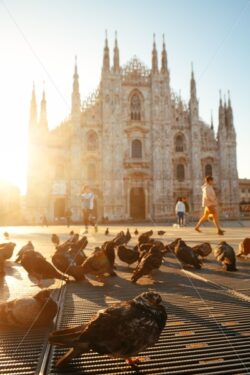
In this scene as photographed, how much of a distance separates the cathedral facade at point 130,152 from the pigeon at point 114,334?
27600 mm

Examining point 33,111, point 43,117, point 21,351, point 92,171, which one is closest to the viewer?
point 21,351

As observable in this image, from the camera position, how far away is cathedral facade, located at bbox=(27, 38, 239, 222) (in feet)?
98.7

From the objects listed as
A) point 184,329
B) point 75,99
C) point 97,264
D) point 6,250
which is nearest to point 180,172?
point 75,99

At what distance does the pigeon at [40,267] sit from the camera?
13.3 feet

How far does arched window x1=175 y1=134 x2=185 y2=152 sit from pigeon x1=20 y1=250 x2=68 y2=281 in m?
29.7

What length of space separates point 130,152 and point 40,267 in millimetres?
28229

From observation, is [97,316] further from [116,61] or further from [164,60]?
[164,60]

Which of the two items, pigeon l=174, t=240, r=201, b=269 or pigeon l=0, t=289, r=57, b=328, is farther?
pigeon l=174, t=240, r=201, b=269

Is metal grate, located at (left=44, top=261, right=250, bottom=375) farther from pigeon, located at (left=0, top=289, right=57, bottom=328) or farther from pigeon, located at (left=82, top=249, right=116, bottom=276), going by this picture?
pigeon, located at (left=82, top=249, right=116, bottom=276)

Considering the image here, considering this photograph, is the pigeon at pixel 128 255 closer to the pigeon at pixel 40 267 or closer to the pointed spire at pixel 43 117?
the pigeon at pixel 40 267

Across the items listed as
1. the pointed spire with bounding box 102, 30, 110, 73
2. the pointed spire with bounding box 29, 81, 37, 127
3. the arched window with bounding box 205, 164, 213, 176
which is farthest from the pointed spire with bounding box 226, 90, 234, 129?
the pointed spire with bounding box 29, 81, 37, 127

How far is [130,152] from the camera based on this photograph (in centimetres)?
3195

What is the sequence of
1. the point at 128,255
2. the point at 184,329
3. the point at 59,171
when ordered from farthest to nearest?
the point at 59,171
the point at 128,255
the point at 184,329

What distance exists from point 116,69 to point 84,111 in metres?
4.93
